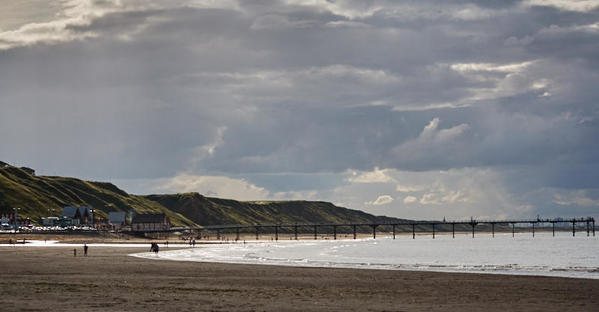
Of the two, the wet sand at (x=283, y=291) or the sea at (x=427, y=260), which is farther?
the sea at (x=427, y=260)

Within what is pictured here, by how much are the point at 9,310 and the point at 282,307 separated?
1282 cm

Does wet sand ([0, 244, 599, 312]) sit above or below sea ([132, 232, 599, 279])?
above

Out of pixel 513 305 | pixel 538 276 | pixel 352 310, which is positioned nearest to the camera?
pixel 352 310

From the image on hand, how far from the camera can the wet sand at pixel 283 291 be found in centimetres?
3741

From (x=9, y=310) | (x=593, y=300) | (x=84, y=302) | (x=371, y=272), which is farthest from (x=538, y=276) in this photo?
(x=9, y=310)

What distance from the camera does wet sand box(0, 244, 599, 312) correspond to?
37.4m

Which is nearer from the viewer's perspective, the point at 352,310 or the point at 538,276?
the point at 352,310

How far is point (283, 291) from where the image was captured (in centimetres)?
4591

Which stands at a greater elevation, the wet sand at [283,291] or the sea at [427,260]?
the wet sand at [283,291]

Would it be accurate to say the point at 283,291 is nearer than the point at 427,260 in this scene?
Yes

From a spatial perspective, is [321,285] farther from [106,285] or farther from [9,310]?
[9,310]

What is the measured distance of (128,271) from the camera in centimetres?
6488

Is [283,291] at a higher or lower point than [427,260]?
higher

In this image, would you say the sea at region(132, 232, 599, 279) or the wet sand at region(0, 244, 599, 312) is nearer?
the wet sand at region(0, 244, 599, 312)
